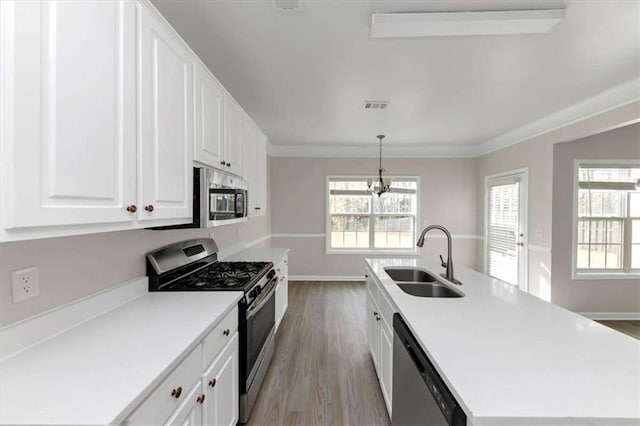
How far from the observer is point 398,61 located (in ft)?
7.89

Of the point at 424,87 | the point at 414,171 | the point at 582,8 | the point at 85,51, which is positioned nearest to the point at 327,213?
the point at 414,171

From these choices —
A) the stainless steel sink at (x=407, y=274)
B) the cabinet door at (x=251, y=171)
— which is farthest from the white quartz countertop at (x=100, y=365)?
the cabinet door at (x=251, y=171)

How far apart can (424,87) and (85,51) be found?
2806 millimetres

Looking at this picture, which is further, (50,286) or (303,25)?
(303,25)

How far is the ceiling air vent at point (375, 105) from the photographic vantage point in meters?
3.34

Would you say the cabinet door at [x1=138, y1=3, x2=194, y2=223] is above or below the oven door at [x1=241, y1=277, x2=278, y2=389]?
above

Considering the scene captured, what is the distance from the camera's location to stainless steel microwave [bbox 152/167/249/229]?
185 centimetres

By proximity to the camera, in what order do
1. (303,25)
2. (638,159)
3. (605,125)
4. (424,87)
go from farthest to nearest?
(638,159), (605,125), (424,87), (303,25)

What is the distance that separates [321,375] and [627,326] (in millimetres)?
4161

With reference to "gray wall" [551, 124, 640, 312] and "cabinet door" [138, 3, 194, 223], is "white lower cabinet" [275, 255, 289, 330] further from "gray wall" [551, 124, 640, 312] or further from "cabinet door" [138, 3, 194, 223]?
"gray wall" [551, 124, 640, 312]

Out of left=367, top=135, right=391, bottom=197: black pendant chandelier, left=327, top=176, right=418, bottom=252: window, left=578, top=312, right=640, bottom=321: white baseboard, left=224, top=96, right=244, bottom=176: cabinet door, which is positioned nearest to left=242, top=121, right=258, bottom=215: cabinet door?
left=224, top=96, right=244, bottom=176: cabinet door

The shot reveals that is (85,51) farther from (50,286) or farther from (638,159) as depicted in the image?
(638,159)

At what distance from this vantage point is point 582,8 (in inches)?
69.7

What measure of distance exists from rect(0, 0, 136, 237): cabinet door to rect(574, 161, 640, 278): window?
16.9 feet
